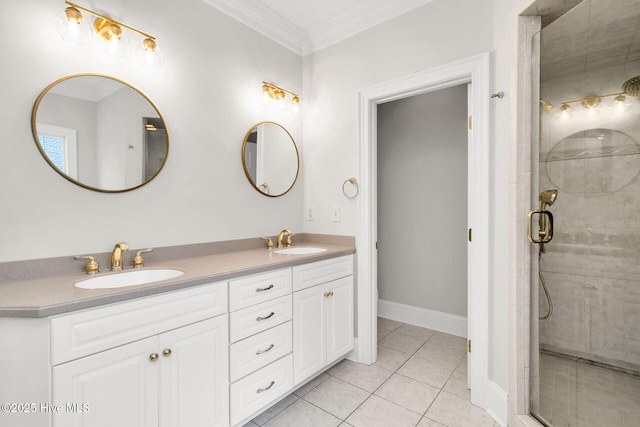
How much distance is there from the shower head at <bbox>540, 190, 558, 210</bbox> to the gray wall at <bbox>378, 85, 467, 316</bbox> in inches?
49.3

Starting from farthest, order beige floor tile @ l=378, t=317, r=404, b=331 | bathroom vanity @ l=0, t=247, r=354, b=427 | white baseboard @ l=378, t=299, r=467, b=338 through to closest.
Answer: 1. beige floor tile @ l=378, t=317, r=404, b=331
2. white baseboard @ l=378, t=299, r=467, b=338
3. bathroom vanity @ l=0, t=247, r=354, b=427

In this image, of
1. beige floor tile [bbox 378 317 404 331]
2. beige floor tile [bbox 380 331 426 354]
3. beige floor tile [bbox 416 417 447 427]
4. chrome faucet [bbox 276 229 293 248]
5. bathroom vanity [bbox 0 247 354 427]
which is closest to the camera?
bathroom vanity [bbox 0 247 354 427]

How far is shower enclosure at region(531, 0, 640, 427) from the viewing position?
1355mm

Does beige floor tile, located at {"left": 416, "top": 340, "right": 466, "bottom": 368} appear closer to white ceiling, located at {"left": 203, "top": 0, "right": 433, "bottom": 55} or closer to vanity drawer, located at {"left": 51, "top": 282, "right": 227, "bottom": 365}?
vanity drawer, located at {"left": 51, "top": 282, "right": 227, "bottom": 365}

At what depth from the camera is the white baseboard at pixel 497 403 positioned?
1652 millimetres

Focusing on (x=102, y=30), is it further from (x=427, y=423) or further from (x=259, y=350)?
(x=427, y=423)

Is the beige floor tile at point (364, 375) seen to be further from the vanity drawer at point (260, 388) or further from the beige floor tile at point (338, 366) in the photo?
the vanity drawer at point (260, 388)

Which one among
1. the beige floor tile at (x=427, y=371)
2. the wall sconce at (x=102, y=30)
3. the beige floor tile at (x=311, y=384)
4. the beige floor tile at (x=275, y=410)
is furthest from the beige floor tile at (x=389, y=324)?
the wall sconce at (x=102, y=30)

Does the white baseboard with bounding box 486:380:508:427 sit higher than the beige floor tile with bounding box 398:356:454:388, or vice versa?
the white baseboard with bounding box 486:380:508:427

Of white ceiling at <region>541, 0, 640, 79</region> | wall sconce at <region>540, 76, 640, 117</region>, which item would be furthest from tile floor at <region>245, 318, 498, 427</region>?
white ceiling at <region>541, 0, 640, 79</region>

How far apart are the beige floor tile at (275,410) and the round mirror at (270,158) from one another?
1474 millimetres

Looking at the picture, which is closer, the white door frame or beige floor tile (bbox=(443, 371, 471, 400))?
the white door frame

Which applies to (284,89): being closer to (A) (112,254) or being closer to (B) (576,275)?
(A) (112,254)

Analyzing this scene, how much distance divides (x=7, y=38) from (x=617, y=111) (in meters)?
2.83
